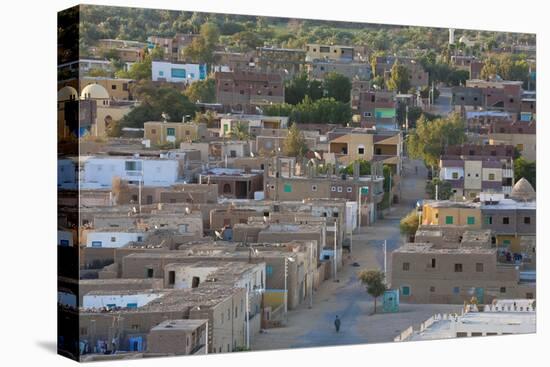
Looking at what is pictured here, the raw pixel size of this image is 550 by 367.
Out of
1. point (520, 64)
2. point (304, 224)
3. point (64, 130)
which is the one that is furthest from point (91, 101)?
point (520, 64)

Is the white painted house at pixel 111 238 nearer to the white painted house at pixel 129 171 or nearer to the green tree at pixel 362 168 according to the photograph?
the white painted house at pixel 129 171

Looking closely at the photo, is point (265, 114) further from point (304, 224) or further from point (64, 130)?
point (64, 130)

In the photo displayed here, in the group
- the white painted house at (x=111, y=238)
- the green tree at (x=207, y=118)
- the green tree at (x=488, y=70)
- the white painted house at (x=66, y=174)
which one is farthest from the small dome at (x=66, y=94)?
the green tree at (x=488, y=70)

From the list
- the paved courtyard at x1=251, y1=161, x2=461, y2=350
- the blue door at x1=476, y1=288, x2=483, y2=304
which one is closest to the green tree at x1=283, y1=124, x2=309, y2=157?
the paved courtyard at x1=251, y1=161, x2=461, y2=350

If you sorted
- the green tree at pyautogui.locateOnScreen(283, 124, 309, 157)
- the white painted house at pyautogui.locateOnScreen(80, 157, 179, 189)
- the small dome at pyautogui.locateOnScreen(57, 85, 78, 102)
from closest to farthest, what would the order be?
the small dome at pyautogui.locateOnScreen(57, 85, 78, 102), the white painted house at pyautogui.locateOnScreen(80, 157, 179, 189), the green tree at pyautogui.locateOnScreen(283, 124, 309, 157)

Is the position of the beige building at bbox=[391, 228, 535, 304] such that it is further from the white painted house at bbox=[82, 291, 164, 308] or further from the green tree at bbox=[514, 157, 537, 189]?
the white painted house at bbox=[82, 291, 164, 308]
